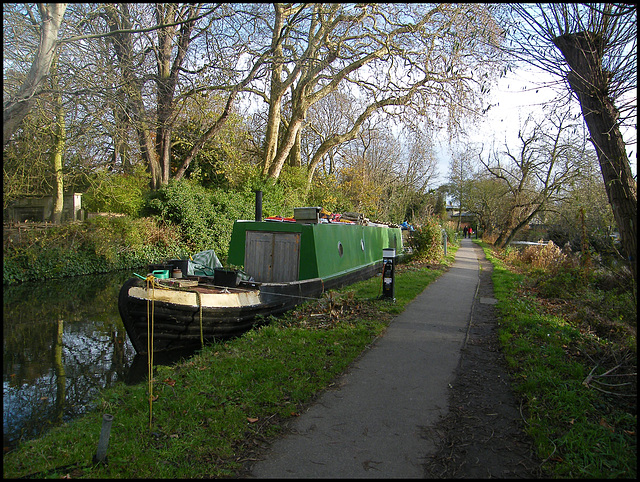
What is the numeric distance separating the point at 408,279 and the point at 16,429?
10002mm

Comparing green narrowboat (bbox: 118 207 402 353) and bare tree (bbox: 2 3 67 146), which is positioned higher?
bare tree (bbox: 2 3 67 146)

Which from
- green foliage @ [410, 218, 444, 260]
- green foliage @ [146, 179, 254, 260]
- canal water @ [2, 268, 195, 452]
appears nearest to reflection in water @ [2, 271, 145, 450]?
canal water @ [2, 268, 195, 452]

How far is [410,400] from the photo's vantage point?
4.56m

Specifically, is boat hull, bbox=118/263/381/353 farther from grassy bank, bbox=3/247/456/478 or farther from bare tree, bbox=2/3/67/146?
bare tree, bbox=2/3/67/146

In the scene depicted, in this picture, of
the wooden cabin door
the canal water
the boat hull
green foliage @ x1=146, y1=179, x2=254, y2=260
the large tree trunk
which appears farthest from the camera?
green foliage @ x1=146, y1=179, x2=254, y2=260

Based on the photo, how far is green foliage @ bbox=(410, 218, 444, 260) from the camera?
703 inches

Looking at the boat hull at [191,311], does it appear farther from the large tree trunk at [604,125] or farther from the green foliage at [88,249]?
the green foliage at [88,249]

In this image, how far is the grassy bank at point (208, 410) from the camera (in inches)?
136

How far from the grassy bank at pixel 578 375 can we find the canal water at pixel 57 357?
17.4 ft

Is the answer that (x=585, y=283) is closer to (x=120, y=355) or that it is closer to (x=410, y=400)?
(x=410, y=400)

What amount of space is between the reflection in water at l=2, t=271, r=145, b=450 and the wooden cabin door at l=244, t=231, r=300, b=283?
333 cm

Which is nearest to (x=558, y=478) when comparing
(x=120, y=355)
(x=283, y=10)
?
(x=120, y=355)

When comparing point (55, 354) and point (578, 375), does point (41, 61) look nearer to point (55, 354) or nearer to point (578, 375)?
point (55, 354)

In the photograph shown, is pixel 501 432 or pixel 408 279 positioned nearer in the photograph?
pixel 501 432
